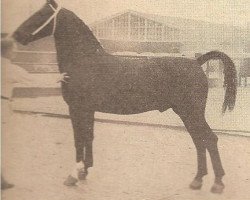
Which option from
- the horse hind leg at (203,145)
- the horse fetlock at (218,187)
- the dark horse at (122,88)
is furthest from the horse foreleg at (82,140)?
the horse fetlock at (218,187)

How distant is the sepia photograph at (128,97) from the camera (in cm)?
148

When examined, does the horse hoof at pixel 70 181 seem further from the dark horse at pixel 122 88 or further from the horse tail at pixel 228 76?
the horse tail at pixel 228 76

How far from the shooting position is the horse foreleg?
1503 millimetres

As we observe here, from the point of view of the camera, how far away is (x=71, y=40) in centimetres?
149

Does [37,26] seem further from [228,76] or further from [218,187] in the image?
[218,187]

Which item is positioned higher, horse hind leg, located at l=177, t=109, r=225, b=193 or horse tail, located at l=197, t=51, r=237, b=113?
horse tail, located at l=197, t=51, r=237, b=113

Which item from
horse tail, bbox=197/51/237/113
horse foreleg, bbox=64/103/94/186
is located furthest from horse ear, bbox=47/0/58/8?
horse tail, bbox=197/51/237/113

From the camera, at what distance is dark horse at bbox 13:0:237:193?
4.88 ft

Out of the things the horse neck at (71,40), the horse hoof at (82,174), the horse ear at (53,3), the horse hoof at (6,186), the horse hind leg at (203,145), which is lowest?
the horse hoof at (6,186)

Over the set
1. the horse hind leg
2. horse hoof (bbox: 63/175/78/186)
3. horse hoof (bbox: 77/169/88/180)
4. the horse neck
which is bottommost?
horse hoof (bbox: 63/175/78/186)

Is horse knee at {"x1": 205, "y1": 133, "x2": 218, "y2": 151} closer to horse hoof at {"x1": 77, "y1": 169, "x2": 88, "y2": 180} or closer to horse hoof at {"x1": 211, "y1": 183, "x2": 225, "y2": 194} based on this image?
horse hoof at {"x1": 211, "y1": 183, "x2": 225, "y2": 194}

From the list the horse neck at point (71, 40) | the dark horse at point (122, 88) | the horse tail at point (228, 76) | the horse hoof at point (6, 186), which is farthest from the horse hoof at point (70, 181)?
the horse tail at point (228, 76)

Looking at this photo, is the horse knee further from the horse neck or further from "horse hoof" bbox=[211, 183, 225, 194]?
the horse neck

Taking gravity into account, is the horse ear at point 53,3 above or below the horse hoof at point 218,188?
above
